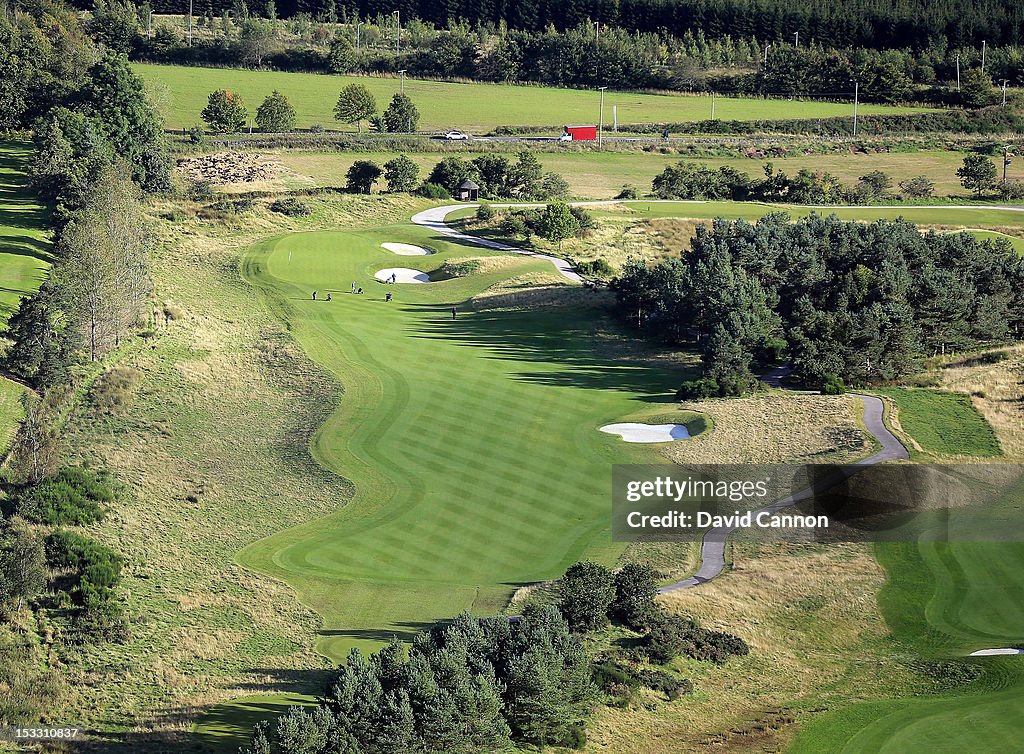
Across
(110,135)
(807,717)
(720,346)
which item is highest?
(110,135)

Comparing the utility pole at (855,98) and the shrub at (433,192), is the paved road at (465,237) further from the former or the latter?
the utility pole at (855,98)

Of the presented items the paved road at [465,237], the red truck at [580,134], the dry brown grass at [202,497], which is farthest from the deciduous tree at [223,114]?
the dry brown grass at [202,497]

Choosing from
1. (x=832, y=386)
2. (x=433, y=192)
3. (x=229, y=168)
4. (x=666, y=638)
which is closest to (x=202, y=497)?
(x=666, y=638)

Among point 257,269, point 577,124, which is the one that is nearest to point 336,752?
point 257,269

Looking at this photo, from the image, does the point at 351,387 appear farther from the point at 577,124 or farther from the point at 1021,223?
the point at 577,124

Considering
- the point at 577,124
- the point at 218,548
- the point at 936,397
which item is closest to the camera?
the point at 218,548

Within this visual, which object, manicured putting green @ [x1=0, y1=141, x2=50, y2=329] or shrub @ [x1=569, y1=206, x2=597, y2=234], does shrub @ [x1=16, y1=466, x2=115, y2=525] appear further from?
shrub @ [x1=569, y1=206, x2=597, y2=234]
